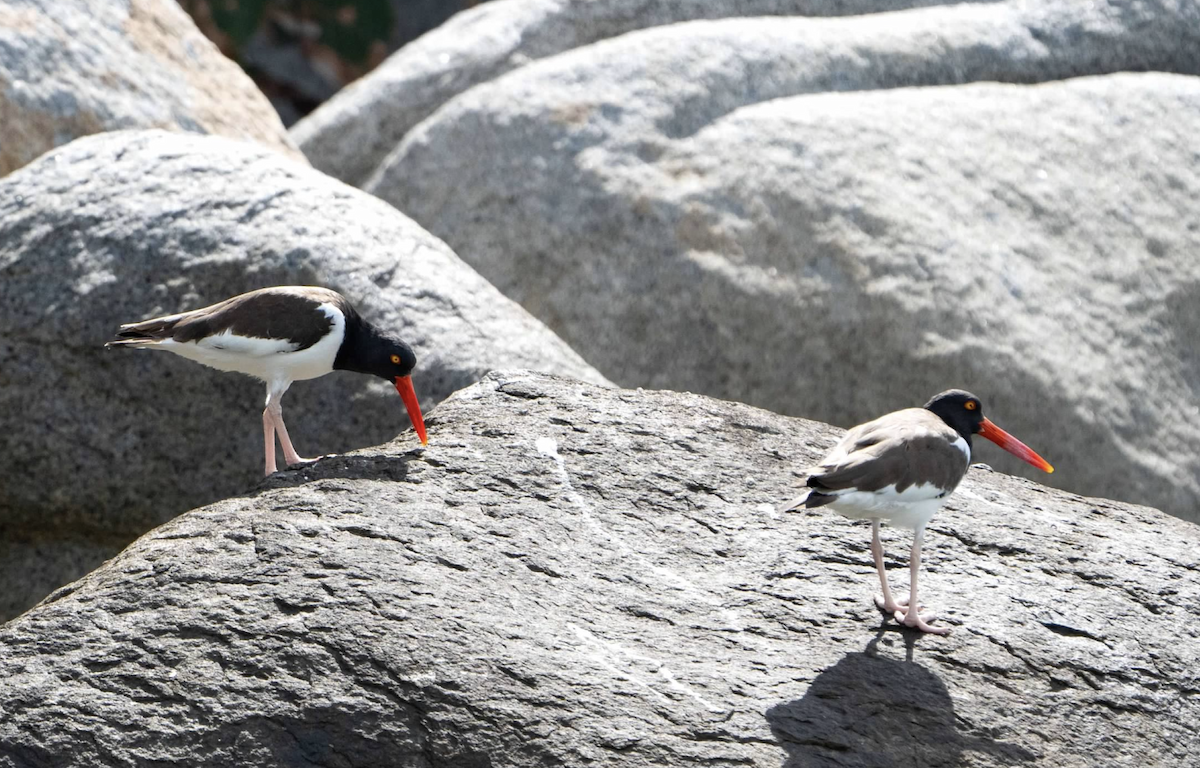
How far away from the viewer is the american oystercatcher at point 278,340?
6293 millimetres

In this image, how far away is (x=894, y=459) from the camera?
16.9 feet

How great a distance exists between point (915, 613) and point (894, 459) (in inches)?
24.6

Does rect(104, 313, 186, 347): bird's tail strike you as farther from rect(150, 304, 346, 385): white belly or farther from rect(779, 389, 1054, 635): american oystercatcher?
rect(779, 389, 1054, 635): american oystercatcher

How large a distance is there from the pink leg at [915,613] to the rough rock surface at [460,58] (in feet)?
20.1

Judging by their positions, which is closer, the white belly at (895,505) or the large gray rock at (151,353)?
the white belly at (895,505)

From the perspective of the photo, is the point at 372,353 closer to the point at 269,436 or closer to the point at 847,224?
the point at 269,436

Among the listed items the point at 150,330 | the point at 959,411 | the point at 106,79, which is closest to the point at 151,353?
the point at 150,330

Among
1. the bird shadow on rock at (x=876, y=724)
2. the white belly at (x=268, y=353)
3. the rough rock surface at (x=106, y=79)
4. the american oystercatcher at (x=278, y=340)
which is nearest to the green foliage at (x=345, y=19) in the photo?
the rough rock surface at (x=106, y=79)

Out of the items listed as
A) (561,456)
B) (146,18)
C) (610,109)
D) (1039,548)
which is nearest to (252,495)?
(561,456)

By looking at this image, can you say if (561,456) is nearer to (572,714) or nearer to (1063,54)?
(572,714)

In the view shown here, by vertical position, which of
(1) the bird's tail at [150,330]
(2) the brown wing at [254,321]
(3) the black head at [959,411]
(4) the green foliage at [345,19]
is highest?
(3) the black head at [959,411]

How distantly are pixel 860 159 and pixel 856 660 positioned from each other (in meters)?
4.80

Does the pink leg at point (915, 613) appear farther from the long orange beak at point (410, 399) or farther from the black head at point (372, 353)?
the black head at point (372, 353)

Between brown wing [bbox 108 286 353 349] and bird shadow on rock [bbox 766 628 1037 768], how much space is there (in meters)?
2.91
